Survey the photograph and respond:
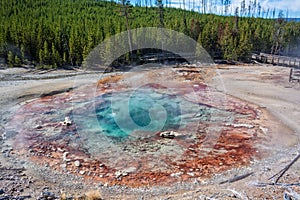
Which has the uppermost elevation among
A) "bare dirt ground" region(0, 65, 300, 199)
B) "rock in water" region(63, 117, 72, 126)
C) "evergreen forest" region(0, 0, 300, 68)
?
"evergreen forest" region(0, 0, 300, 68)

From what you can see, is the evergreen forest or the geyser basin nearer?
the geyser basin

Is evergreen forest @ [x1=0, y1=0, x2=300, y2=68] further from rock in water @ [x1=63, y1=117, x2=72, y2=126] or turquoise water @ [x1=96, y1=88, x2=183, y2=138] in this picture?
rock in water @ [x1=63, y1=117, x2=72, y2=126]

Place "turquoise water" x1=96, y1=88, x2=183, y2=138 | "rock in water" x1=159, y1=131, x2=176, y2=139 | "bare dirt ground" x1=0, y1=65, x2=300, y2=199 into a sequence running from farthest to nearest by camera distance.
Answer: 1. "turquoise water" x1=96, y1=88, x2=183, y2=138
2. "rock in water" x1=159, y1=131, x2=176, y2=139
3. "bare dirt ground" x1=0, y1=65, x2=300, y2=199

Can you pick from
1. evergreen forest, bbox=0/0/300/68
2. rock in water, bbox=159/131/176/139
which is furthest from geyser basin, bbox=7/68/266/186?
evergreen forest, bbox=0/0/300/68

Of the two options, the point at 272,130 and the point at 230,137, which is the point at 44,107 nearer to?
the point at 230,137

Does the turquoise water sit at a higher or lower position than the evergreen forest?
lower

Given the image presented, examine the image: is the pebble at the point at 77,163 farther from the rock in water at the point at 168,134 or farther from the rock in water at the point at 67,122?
the rock in water at the point at 168,134

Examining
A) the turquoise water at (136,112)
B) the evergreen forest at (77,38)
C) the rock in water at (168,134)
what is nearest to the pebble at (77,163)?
the turquoise water at (136,112)

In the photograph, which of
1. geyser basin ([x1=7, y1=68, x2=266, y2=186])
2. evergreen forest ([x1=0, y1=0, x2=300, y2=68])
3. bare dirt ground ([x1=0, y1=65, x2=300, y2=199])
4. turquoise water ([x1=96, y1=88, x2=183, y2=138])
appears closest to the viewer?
bare dirt ground ([x1=0, y1=65, x2=300, y2=199])
